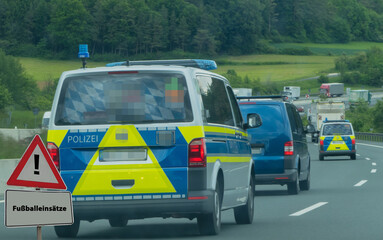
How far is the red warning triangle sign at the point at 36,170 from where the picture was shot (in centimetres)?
827

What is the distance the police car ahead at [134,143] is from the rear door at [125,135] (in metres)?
0.01

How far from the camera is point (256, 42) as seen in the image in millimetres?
188000

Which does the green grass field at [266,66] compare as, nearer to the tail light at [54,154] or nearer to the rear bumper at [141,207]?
the tail light at [54,154]

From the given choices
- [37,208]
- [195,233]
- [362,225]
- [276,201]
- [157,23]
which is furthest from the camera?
[157,23]

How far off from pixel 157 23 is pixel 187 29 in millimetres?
14339

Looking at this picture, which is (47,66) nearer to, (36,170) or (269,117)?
(269,117)

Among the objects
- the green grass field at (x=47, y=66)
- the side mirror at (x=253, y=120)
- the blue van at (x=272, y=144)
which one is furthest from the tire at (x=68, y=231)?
the green grass field at (x=47, y=66)

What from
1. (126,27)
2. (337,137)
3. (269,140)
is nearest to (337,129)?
(337,137)

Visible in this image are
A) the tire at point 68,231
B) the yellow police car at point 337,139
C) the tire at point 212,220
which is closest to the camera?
the tire at point 212,220

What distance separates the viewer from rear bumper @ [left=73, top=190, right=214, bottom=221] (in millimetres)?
9688

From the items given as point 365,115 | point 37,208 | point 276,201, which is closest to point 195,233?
point 37,208

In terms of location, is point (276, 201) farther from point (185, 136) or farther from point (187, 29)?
point (187, 29)

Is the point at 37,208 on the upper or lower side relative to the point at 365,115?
upper

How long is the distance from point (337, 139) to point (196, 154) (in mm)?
26764
